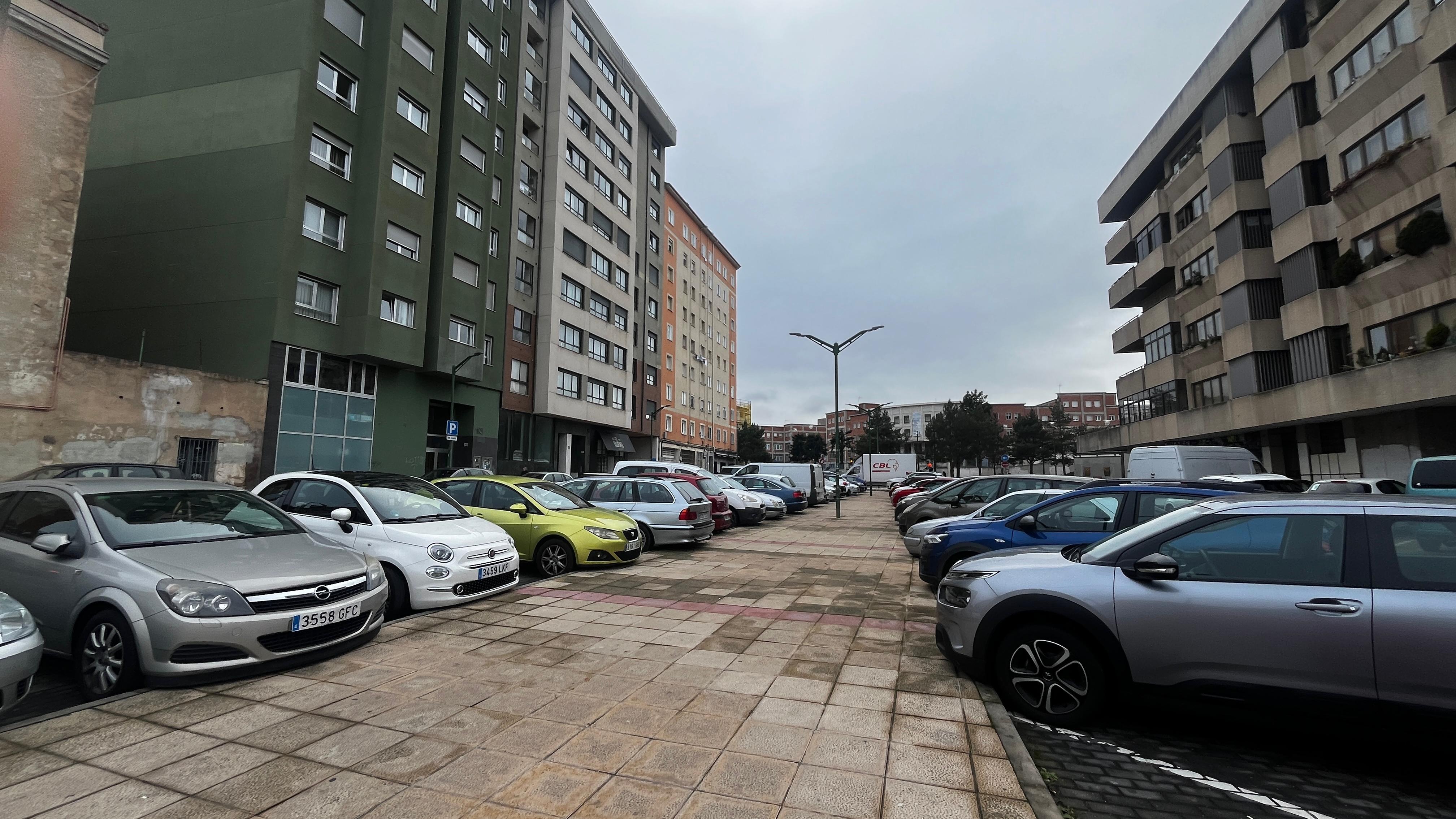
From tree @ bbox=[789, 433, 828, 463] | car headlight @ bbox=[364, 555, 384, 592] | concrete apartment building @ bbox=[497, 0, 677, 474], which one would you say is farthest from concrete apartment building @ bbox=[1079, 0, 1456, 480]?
tree @ bbox=[789, 433, 828, 463]

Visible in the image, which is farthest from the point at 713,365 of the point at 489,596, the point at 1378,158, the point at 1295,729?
the point at 1295,729

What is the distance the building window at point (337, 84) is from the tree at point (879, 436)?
59183 millimetres

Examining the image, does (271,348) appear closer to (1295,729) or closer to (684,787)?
Result: (684,787)

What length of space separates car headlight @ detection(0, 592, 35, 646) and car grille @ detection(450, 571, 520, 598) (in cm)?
340

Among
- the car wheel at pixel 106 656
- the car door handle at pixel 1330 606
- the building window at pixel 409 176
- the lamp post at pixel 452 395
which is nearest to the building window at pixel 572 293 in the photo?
the lamp post at pixel 452 395

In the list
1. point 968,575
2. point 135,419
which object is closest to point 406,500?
point 968,575

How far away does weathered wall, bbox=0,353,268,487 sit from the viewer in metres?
14.9

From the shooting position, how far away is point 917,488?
1037 inches

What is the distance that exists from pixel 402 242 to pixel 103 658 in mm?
22944

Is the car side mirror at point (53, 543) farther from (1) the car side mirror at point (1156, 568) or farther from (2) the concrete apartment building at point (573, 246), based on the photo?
(2) the concrete apartment building at point (573, 246)

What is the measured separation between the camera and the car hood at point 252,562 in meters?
4.55

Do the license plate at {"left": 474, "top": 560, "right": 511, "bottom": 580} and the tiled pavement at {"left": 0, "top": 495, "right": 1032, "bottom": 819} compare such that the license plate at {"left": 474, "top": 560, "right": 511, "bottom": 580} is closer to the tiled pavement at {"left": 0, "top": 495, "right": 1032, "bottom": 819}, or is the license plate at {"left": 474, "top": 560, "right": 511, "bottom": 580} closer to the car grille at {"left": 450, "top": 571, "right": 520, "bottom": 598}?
the car grille at {"left": 450, "top": 571, "right": 520, "bottom": 598}

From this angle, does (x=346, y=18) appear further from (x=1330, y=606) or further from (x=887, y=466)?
(x=887, y=466)

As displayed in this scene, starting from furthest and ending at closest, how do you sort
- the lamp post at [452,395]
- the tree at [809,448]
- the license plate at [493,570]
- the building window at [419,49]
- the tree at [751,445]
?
the tree at [809,448], the tree at [751,445], the lamp post at [452,395], the building window at [419,49], the license plate at [493,570]
